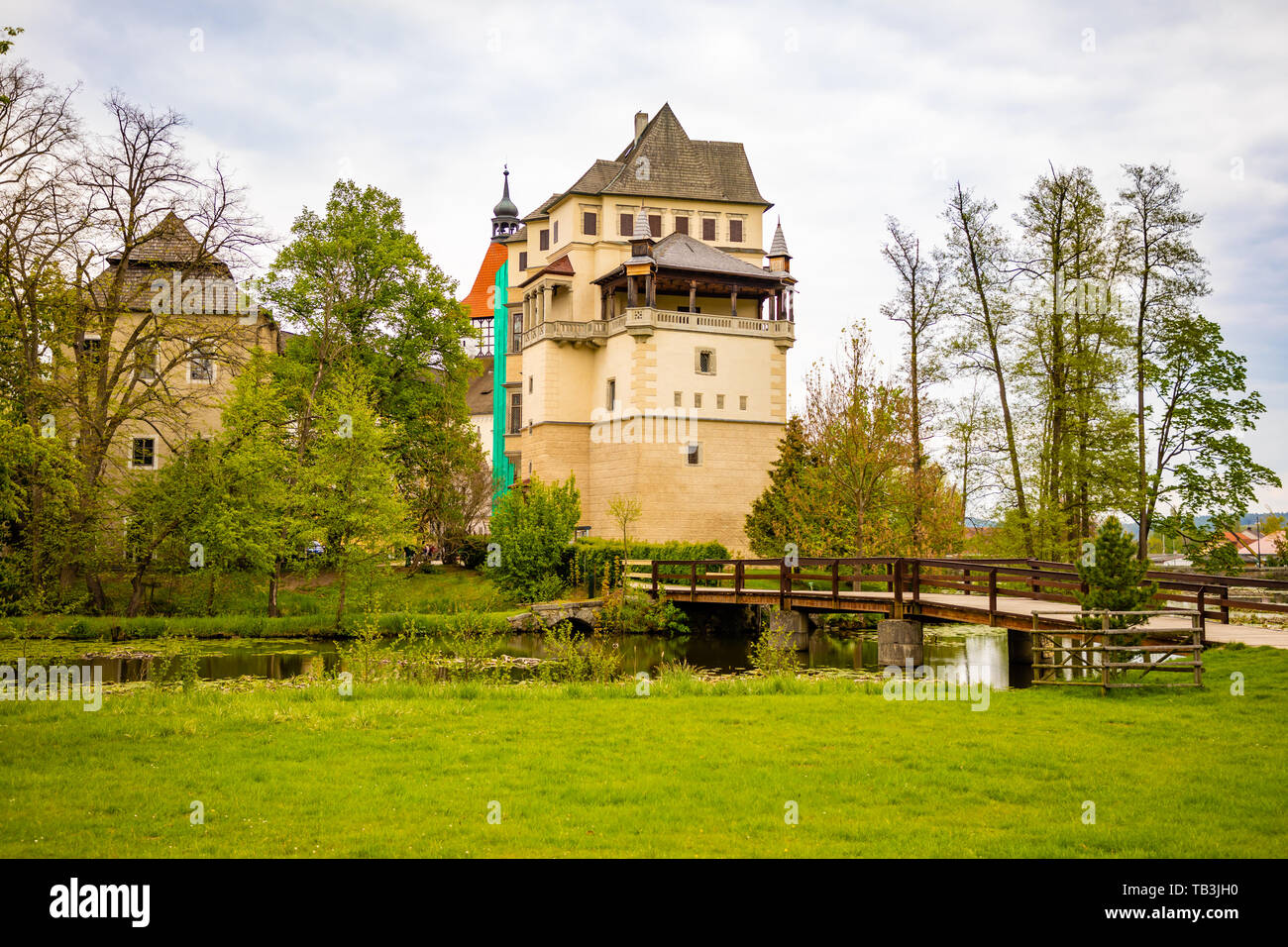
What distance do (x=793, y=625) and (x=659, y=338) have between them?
2240 centimetres

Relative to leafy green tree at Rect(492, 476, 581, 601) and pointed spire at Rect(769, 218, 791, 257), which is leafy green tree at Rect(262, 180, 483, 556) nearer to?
leafy green tree at Rect(492, 476, 581, 601)

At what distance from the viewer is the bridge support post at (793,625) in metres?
29.5

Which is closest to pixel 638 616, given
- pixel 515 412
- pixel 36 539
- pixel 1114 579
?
pixel 36 539

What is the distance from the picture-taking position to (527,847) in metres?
7.98

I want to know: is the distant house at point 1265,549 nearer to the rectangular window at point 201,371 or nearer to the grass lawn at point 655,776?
the grass lawn at point 655,776

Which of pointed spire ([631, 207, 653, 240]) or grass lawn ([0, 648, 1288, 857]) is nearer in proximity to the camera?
grass lawn ([0, 648, 1288, 857])

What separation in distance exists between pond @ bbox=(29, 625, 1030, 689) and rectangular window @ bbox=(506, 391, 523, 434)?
A: 27821 mm

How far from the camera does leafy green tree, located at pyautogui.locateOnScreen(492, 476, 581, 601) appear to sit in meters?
39.2

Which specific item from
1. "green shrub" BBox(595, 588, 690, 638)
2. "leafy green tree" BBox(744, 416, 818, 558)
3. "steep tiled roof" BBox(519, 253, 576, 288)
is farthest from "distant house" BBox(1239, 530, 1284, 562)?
"steep tiled roof" BBox(519, 253, 576, 288)

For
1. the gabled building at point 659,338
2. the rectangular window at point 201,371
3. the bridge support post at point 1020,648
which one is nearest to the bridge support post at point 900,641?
the bridge support post at point 1020,648
